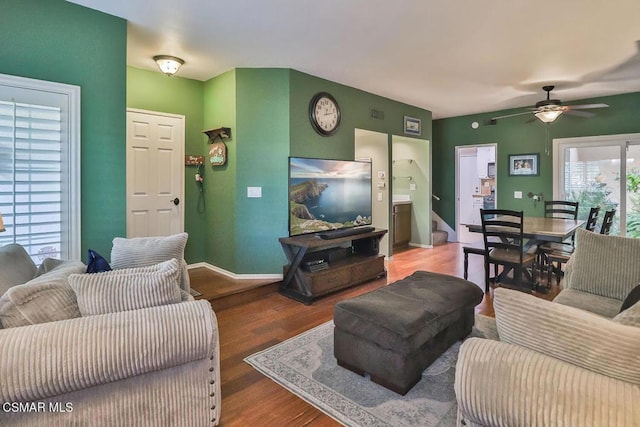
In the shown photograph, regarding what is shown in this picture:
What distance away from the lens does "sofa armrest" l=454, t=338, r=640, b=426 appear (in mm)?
988

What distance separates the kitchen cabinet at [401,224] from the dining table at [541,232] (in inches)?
93.3

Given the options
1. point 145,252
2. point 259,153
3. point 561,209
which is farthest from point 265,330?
point 561,209

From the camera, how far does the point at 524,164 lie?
6285 millimetres

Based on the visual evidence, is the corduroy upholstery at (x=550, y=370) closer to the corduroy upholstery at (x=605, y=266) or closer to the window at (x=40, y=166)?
the corduroy upholstery at (x=605, y=266)

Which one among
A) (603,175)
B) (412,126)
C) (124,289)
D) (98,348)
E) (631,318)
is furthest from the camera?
(412,126)

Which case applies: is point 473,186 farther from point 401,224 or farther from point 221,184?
point 221,184

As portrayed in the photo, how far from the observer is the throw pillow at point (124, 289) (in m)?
1.52

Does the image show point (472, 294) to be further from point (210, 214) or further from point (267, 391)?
point (210, 214)

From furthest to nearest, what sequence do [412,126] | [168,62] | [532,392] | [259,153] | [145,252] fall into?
[412,126], [259,153], [168,62], [145,252], [532,392]

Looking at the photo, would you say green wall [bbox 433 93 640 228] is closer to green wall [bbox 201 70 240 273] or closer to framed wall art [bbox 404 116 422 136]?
framed wall art [bbox 404 116 422 136]

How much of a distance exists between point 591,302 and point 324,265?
2393mm

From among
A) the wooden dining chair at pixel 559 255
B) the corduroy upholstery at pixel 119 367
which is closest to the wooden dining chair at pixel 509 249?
the wooden dining chair at pixel 559 255

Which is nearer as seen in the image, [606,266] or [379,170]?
[606,266]

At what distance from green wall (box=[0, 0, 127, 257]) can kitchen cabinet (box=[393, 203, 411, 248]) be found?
4.74 m
